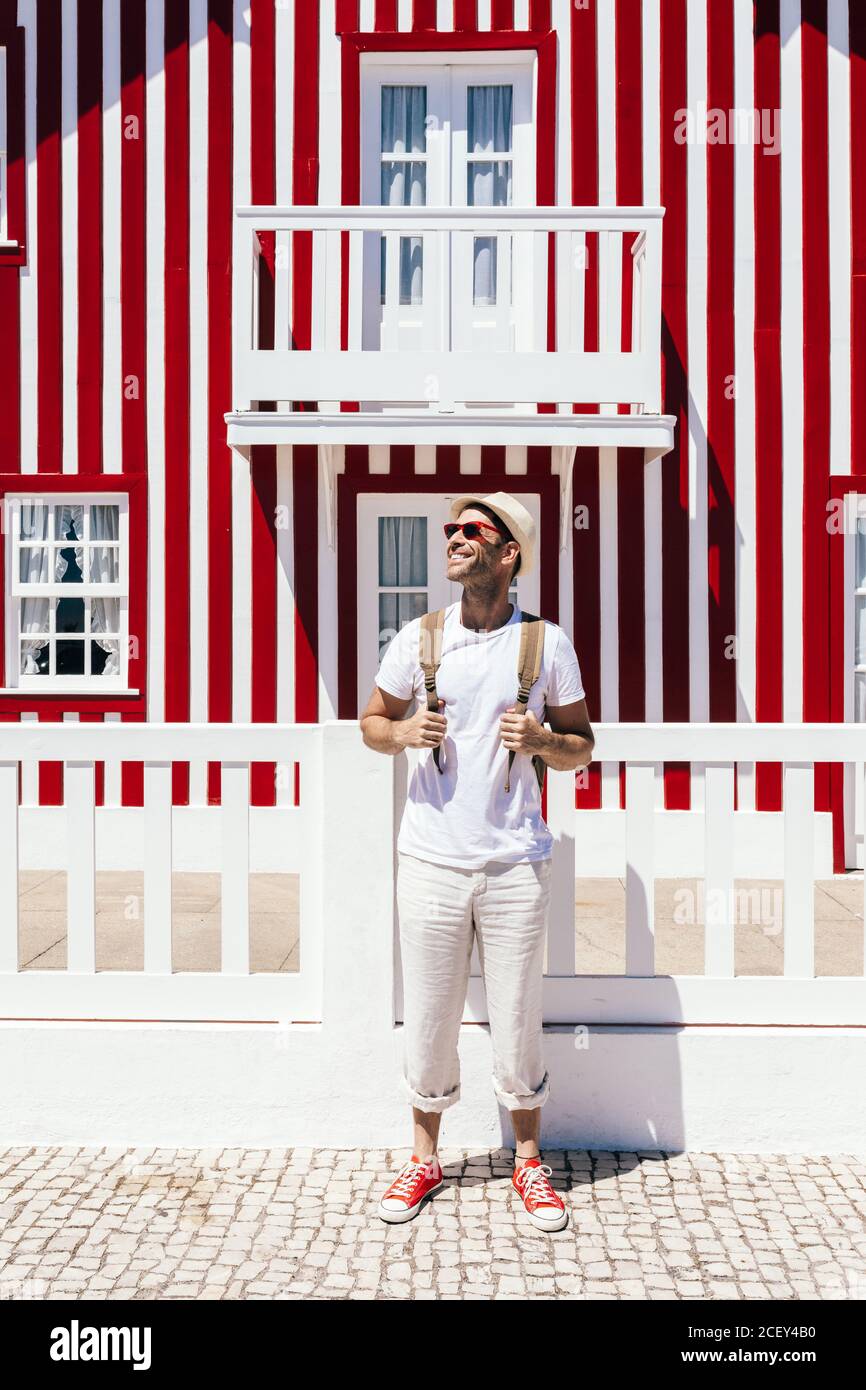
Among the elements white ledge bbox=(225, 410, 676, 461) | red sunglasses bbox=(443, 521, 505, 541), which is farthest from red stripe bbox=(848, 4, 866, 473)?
red sunglasses bbox=(443, 521, 505, 541)

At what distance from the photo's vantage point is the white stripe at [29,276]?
25.3ft

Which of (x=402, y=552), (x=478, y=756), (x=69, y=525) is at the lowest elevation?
(x=478, y=756)

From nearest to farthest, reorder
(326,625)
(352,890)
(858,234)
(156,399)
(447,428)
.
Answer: (352,890) < (447,428) < (858,234) < (326,625) < (156,399)

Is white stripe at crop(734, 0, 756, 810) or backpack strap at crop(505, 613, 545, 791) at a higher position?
white stripe at crop(734, 0, 756, 810)

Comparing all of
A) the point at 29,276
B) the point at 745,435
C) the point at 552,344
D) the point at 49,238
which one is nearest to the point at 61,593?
the point at 29,276

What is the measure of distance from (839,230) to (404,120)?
Result: 307 centimetres

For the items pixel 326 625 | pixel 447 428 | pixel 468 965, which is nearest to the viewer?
pixel 468 965

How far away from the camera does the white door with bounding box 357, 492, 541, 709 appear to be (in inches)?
298

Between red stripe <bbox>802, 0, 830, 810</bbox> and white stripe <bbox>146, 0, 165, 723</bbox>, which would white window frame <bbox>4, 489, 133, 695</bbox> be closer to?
white stripe <bbox>146, 0, 165, 723</bbox>

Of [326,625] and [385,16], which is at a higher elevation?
[385,16]

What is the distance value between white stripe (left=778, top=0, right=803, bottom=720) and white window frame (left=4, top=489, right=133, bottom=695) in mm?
4525

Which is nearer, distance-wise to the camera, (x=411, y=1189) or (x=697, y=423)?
(x=411, y=1189)

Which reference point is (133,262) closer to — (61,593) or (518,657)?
(61,593)

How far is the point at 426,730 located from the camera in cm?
303
